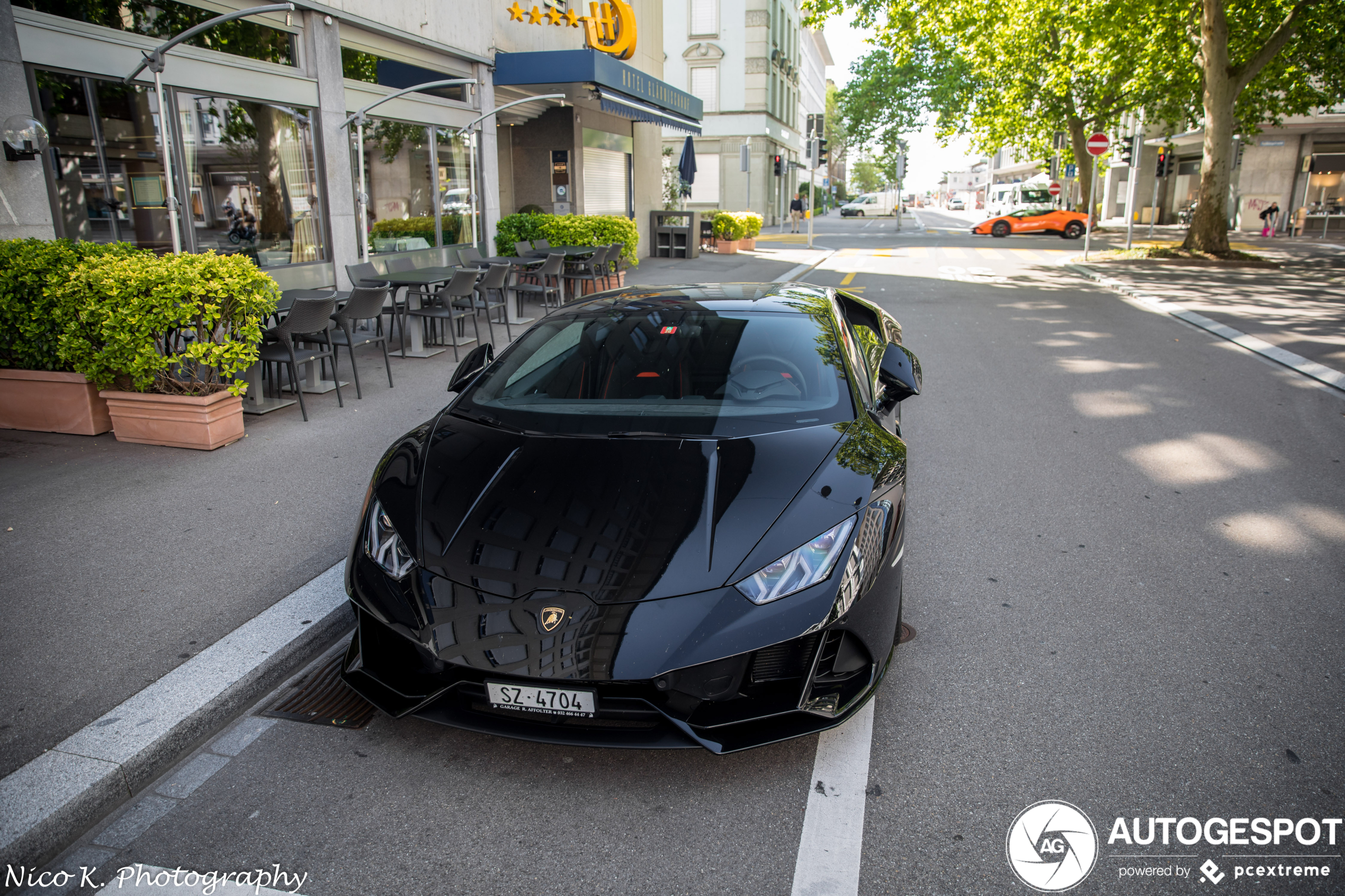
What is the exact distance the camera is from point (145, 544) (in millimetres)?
4613

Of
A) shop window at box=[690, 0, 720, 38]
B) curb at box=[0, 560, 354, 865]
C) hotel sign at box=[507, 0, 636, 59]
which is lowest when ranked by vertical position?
curb at box=[0, 560, 354, 865]

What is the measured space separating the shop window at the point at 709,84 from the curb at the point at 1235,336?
34.0 m

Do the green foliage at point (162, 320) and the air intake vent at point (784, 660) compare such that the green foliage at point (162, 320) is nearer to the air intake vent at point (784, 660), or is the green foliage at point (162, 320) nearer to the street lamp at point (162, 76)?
the street lamp at point (162, 76)

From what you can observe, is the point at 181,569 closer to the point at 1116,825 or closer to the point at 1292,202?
the point at 1116,825

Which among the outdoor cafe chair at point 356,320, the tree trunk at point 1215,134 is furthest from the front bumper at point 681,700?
the tree trunk at point 1215,134

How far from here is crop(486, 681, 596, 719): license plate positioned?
2.55 metres

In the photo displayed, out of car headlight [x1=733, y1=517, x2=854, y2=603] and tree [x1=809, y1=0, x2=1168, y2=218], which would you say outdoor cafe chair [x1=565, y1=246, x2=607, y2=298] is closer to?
car headlight [x1=733, y1=517, x2=854, y2=603]

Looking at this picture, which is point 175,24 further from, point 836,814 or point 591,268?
point 836,814

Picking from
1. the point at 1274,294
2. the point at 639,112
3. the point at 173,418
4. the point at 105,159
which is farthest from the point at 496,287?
the point at 1274,294

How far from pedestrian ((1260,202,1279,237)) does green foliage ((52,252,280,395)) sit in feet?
121

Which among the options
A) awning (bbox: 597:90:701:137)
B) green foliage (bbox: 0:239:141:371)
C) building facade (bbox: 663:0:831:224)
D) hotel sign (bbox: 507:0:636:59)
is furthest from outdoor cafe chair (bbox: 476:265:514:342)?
building facade (bbox: 663:0:831:224)

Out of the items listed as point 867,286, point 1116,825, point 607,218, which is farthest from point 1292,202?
point 1116,825

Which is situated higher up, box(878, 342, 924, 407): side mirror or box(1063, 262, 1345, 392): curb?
box(878, 342, 924, 407): side mirror

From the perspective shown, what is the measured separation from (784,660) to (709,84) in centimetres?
5040
